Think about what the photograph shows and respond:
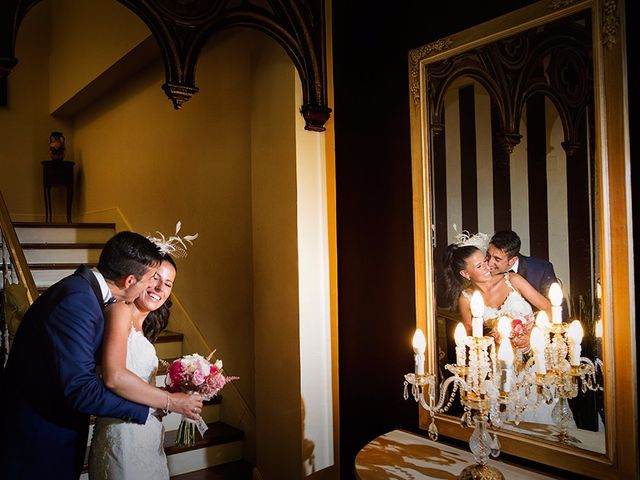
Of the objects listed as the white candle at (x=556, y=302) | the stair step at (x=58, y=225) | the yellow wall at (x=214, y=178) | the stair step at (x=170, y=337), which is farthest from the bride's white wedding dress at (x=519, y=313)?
the stair step at (x=58, y=225)

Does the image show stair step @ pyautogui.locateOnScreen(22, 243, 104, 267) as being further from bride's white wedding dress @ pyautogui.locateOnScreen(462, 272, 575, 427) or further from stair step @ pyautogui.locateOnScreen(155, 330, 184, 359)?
bride's white wedding dress @ pyautogui.locateOnScreen(462, 272, 575, 427)

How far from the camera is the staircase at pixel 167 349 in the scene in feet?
Result: 12.0

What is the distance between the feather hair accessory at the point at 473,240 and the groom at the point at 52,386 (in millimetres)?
1550

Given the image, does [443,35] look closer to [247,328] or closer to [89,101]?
[247,328]

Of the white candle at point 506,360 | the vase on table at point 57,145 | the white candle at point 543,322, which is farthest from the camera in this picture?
the vase on table at point 57,145

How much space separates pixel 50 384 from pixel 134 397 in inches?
12.7

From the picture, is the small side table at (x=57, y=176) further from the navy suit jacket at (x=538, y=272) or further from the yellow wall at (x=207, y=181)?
the navy suit jacket at (x=538, y=272)

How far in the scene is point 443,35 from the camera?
2635mm

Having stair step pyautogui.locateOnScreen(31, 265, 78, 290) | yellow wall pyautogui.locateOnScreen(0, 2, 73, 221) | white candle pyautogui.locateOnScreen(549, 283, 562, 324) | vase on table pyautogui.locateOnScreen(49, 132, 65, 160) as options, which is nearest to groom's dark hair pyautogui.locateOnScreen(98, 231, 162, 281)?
white candle pyautogui.locateOnScreen(549, 283, 562, 324)

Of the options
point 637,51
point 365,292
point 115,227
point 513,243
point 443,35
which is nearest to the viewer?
point 637,51

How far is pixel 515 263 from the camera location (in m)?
2.29

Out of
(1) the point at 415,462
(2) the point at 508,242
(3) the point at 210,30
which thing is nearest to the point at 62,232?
(3) the point at 210,30

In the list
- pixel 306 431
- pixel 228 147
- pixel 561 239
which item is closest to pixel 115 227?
pixel 228 147

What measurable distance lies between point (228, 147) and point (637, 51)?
290cm
